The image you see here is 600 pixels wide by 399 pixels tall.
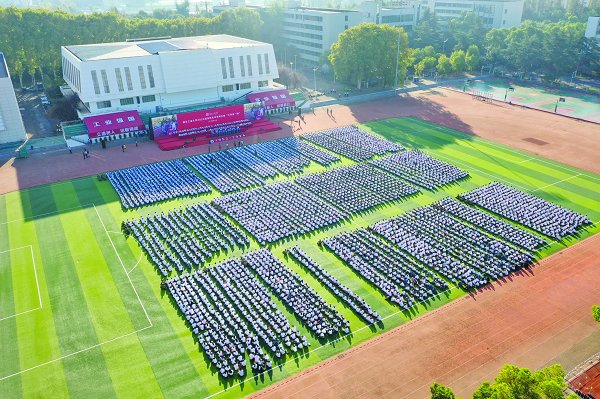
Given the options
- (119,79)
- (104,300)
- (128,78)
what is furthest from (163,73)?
(104,300)

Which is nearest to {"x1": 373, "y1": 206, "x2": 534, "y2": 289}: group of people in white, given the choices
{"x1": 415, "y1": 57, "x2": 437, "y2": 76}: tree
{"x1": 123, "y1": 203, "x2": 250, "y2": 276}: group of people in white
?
{"x1": 123, "y1": 203, "x2": 250, "y2": 276}: group of people in white

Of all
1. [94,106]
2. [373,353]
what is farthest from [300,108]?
[373,353]

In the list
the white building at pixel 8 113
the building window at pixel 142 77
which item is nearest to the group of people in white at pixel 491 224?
the building window at pixel 142 77

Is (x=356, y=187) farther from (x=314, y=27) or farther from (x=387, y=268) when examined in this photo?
(x=314, y=27)

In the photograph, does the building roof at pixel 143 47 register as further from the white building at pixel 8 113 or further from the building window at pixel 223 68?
the white building at pixel 8 113

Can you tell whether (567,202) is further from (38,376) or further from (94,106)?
(94,106)

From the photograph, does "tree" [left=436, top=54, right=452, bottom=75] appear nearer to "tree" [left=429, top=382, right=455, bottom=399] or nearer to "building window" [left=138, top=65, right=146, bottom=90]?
"building window" [left=138, top=65, right=146, bottom=90]
